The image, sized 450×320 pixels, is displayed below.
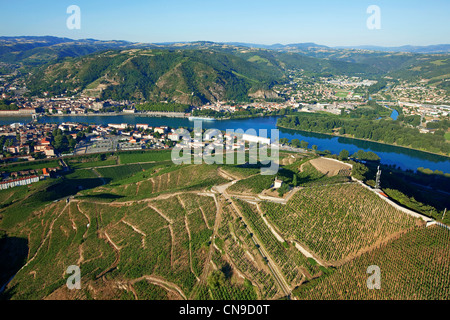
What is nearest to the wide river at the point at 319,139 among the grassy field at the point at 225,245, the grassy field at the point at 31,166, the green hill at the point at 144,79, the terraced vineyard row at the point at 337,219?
the green hill at the point at 144,79

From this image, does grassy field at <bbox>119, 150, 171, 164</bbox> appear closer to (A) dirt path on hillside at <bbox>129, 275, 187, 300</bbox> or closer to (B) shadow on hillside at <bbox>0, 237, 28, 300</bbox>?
(B) shadow on hillside at <bbox>0, 237, 28, 300</bbox>

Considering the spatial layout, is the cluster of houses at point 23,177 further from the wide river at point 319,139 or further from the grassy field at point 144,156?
the wide river at point 319,139

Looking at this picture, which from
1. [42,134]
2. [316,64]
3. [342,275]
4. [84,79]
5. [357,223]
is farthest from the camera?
[316,64]

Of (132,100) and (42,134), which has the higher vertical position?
(132,100)

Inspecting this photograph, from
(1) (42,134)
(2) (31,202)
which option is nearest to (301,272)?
(2) (31,202)

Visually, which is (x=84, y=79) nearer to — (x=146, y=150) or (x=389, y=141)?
(x=146, y=150)
